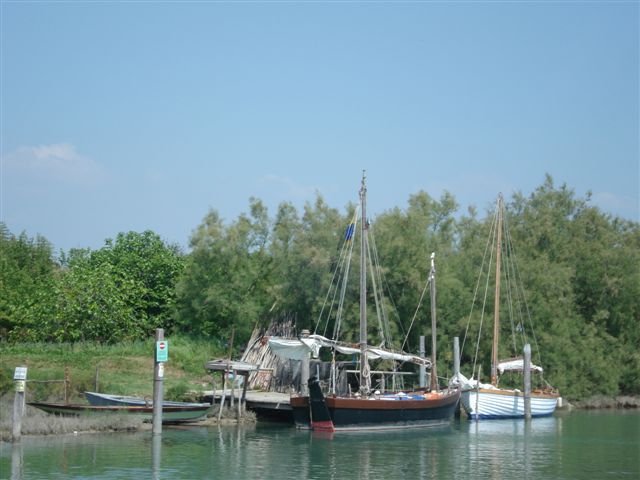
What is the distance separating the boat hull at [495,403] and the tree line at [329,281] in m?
4.60

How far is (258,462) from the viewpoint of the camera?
26.4 metres

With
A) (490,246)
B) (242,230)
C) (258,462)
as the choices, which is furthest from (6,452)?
(490,246)

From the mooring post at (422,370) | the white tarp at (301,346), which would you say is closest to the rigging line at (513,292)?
the mooring post at (422,370)

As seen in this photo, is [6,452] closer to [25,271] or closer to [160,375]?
[160,375]

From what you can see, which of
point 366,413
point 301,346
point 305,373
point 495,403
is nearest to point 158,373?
point 301,346

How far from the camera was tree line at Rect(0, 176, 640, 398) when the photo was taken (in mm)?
45938

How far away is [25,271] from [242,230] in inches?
623

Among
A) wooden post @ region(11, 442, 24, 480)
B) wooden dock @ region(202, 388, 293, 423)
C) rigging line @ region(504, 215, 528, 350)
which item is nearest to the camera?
wooden post @ region(11, 442, 24, 480)

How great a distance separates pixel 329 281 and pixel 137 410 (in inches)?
600

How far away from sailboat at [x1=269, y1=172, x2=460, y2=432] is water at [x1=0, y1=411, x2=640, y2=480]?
2.58ft

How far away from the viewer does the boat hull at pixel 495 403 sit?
41.7m

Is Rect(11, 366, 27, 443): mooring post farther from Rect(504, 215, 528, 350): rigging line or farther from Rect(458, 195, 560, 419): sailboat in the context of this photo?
Rect(504, 215, 528, 350): rigging line

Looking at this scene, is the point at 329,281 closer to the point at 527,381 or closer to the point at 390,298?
the point at 390,298

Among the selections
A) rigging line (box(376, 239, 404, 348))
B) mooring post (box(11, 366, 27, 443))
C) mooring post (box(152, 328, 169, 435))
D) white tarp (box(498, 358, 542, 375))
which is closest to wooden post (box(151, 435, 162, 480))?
mooring post (box(152, 328, 169, 435))
